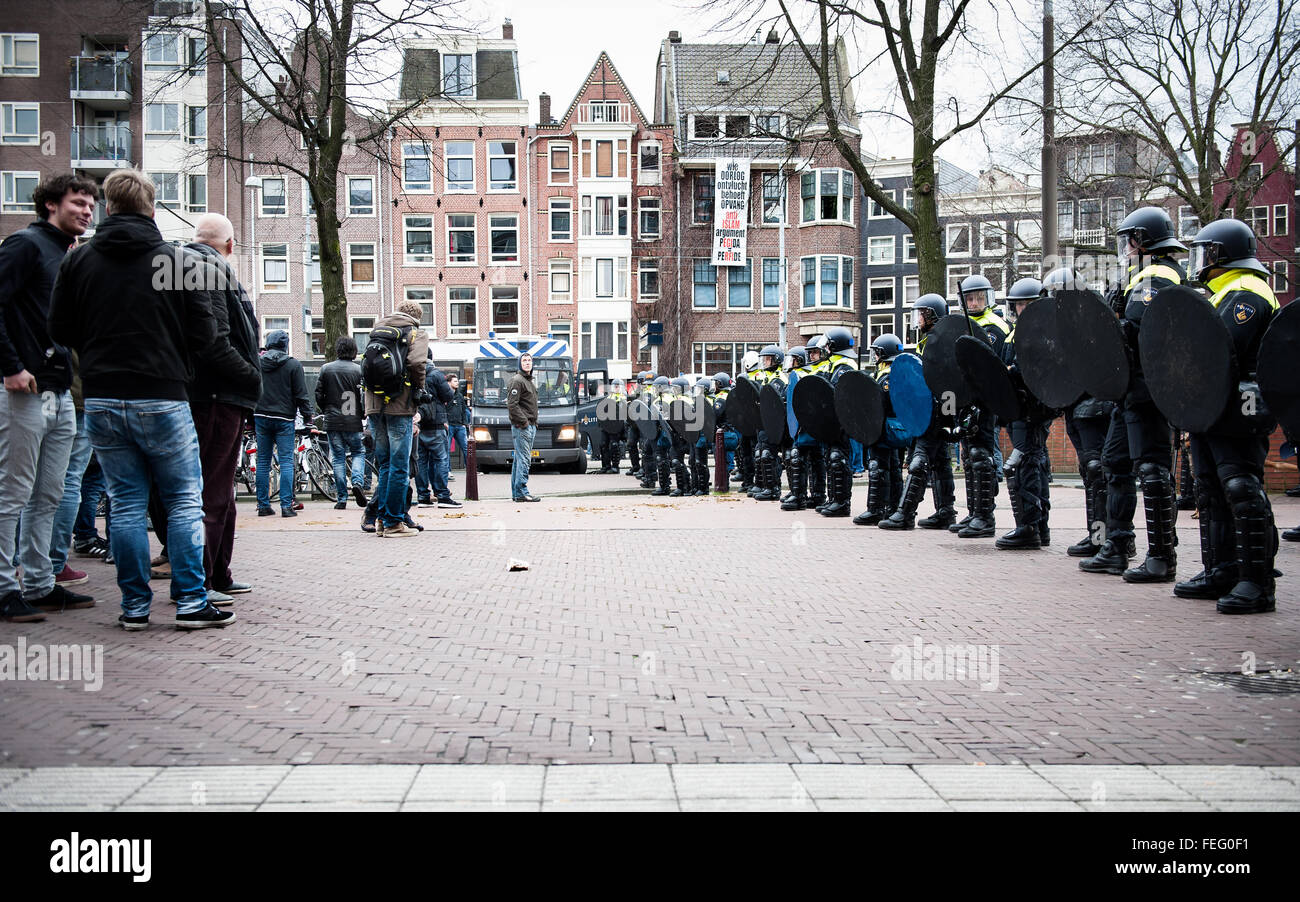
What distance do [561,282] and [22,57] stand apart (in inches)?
884

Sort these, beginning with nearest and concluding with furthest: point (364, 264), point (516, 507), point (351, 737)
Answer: point (351, 737) → point (516, 507) → point (364, 264)

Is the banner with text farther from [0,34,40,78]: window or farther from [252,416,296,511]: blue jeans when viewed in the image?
[252,416,296,511]: blue jeans

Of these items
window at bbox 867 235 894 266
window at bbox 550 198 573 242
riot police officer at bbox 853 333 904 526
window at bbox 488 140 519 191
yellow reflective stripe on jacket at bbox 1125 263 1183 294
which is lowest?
riot police officer at bbox 853 333 904 526

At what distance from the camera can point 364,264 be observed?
1747 inches

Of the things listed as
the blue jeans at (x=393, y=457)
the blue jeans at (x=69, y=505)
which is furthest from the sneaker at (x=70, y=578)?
the blue jeans at (x=393, y=457)

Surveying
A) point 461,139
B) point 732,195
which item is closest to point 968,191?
point 732,195

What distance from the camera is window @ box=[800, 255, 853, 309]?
45781 millimetres

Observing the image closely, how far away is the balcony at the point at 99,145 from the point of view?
140ft

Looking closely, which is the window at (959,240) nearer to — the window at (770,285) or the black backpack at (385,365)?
the window at (770,285)

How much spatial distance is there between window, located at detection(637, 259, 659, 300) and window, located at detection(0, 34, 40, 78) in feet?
80.9

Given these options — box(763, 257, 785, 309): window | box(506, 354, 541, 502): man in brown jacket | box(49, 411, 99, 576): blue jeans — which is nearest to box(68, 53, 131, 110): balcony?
box(763, 257, 785, 309): window

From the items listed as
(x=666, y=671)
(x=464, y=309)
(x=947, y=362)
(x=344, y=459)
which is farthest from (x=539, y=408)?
(x=464, y=309)
